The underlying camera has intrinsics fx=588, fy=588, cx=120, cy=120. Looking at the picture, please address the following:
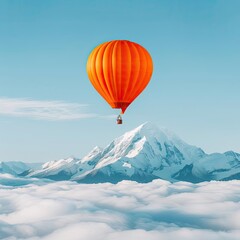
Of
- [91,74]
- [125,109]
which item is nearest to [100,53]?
[91,74]

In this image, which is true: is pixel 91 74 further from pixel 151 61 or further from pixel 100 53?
pixel 151 61

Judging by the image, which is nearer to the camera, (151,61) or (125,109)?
(125,109)

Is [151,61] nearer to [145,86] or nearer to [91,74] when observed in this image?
[145,86]

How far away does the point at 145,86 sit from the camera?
154m

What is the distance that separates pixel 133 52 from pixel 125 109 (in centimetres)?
1554

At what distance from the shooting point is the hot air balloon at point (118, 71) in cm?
14638

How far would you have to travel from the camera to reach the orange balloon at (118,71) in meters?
146

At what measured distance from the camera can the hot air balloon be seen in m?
146

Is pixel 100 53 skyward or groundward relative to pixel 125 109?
skyward

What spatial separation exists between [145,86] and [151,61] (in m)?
6.79

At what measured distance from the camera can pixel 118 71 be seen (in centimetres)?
14688

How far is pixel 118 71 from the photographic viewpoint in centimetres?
14688

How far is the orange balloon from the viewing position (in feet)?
480

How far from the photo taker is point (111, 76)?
146750mm
